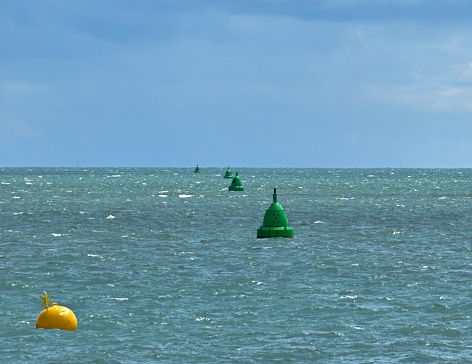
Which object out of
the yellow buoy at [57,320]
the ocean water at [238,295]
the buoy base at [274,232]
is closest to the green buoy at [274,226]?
the buoy base at [274,232]

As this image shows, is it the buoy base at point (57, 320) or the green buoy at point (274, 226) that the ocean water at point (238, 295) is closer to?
the buoy base at point (57, 320)

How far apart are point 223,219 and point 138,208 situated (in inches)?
473

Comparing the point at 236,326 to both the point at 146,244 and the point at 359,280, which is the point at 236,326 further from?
the point at 146,244

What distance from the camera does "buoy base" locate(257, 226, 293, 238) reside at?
30.0m

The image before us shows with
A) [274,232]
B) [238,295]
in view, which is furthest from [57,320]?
[274,232]

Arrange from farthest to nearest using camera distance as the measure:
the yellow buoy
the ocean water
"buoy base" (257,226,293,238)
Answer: "buoy base" (257,226,293,238), the yellow buoy, the ocean water

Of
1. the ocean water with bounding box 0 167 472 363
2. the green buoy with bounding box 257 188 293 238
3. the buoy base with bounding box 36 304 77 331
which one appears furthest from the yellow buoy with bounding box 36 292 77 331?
the green buoy with bounding box 257 188 293 238

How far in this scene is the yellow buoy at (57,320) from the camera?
14.0m

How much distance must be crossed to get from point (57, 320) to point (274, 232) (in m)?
16.7

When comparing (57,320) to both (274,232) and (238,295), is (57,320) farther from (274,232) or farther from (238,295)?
(274,232)

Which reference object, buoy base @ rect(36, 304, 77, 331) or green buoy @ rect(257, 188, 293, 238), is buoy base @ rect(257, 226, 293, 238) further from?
buoy base @ rect(36, 304, 77, 331)

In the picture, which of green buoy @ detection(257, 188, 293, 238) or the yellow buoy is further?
green buoy @ detection(257, 188, 293, 238)

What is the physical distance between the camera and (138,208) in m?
52.5

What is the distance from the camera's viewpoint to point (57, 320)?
1402 cm
